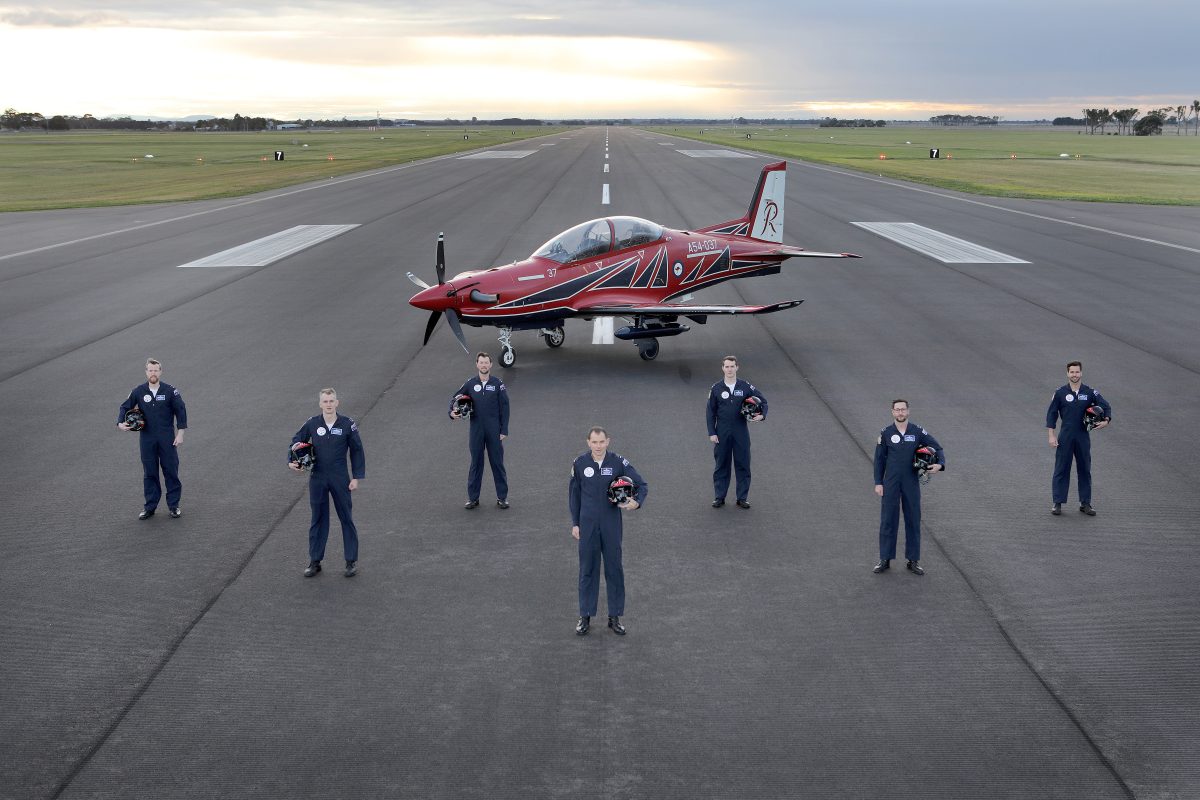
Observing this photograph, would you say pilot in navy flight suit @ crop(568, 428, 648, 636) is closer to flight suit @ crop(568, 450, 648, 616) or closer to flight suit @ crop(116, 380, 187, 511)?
flight suit @ crop(568, 450, 648, 616)

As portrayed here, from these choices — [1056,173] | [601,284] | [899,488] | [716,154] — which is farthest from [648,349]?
[716,154]

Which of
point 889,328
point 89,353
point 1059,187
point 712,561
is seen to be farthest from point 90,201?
point 1059,187

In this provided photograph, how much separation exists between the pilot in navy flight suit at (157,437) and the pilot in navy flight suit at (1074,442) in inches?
438

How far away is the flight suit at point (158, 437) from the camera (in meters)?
12.2

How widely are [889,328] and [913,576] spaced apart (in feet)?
44.8

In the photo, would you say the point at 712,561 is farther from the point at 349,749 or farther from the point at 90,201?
the point at 90,201

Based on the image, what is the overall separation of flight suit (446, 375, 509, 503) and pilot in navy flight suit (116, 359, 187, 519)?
3606 mm

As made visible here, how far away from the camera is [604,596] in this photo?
10.3 meters

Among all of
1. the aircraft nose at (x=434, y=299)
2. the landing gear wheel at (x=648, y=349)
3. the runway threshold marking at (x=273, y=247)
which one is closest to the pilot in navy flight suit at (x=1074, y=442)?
the landing gear wheel at (x=648, y=349)

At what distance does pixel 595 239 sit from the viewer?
63.5 ft

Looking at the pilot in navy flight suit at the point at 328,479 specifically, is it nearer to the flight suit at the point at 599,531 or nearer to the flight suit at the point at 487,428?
the flight suit at the point at 487,428

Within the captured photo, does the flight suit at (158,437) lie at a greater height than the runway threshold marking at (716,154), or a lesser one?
lesser

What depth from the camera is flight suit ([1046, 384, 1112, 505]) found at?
39.9 feet

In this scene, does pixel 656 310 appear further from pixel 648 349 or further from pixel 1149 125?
pixel 1149 125
